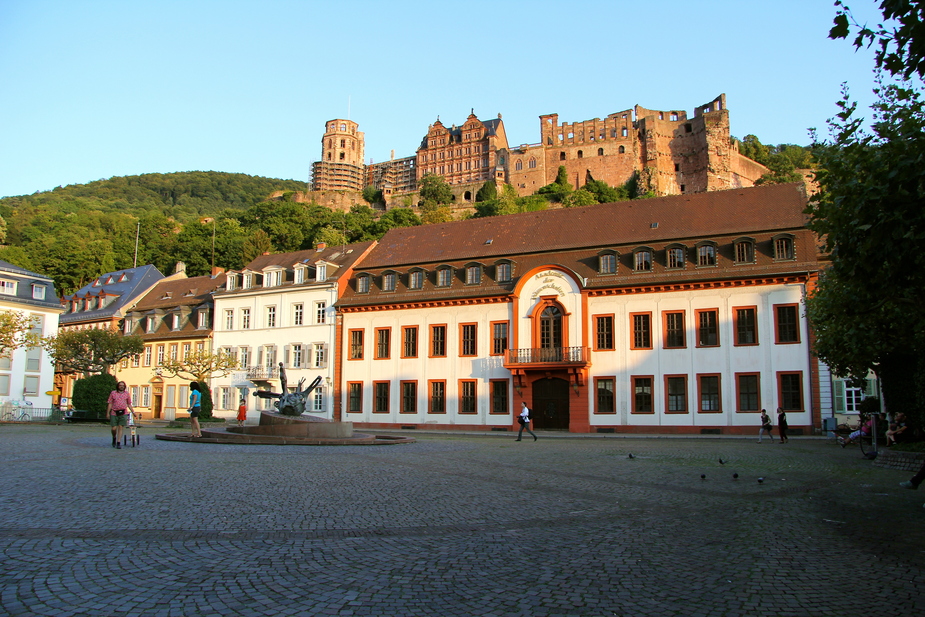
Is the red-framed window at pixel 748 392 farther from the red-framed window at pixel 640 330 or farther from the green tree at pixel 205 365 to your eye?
the green tree at pixel 205 365

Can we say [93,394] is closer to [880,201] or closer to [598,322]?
[598,322]

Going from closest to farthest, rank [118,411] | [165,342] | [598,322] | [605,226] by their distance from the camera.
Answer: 1. [118,411]
2. [598,322]
3. [605,226]
4. [165,342]

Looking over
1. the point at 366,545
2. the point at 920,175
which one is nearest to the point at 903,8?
the point at 920,175

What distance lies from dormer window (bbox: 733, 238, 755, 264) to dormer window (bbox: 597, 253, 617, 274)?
6.05m

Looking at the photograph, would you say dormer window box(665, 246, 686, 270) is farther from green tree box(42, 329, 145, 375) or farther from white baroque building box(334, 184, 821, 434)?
green tree box(42, 329, 145, 375)

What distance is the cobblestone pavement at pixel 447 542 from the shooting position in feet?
20.0

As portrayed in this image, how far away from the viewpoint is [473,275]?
42969 mm

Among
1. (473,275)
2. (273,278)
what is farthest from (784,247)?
(273,278)

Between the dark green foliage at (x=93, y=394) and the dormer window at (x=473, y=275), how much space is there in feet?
66.8

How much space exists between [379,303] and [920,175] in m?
37.1

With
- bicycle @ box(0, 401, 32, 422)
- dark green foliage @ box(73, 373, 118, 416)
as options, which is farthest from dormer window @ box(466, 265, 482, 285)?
bicycle @ box(0, 401, 32, 422)

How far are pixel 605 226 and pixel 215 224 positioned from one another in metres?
79.2

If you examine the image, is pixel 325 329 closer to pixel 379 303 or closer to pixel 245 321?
pixel 379 303

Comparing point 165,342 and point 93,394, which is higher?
point 165,342
